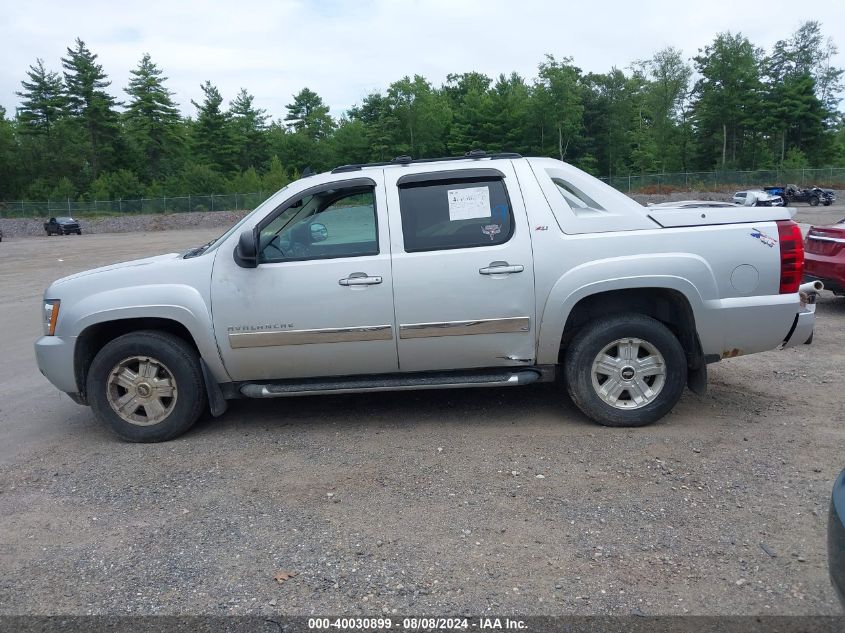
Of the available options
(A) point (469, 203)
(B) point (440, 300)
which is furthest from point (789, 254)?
(B) point (440, 300)

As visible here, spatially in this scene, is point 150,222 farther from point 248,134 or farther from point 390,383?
point 390,383

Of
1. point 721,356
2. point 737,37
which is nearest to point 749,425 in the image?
point 721,356

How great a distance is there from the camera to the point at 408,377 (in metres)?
5.25

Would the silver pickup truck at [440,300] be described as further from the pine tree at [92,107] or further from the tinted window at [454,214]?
the pine tree at [92,107]

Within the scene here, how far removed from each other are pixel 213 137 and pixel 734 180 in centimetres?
5443

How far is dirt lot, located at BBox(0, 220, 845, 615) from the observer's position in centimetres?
317

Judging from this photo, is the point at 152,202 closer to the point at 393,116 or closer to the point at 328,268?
the point at 393,116

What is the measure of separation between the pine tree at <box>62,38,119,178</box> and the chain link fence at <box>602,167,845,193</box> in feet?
180

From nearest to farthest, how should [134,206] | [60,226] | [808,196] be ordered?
[808,196]
[60,226]
[134,206]

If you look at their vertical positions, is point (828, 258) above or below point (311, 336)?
below

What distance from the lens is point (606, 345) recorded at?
4.98m

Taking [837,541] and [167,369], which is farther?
[167,369]

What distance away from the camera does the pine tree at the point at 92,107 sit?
250ft

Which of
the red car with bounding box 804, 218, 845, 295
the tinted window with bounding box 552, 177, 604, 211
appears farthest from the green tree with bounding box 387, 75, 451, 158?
the tinted window with bounding box 552, 177, 604, 211
